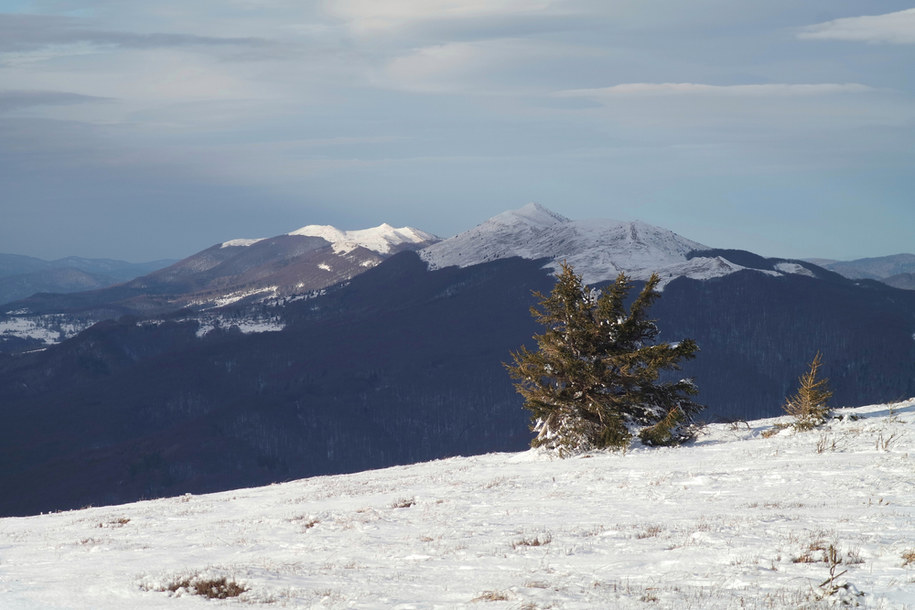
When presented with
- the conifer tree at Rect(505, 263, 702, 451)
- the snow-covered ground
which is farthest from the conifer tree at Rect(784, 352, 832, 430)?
the conifer tree at Rect(505, 263, 702, 451)

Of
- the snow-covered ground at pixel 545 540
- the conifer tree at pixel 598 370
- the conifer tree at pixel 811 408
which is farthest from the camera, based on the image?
the conifer tree at pixel 598 370

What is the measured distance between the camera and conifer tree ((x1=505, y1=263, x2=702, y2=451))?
31.5m

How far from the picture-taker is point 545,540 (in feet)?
48.8

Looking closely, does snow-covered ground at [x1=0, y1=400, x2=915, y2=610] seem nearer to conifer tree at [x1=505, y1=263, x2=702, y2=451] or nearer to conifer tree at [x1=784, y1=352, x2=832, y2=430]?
conifer tree at [x1=784, y1=352, x2=832, y2=430]

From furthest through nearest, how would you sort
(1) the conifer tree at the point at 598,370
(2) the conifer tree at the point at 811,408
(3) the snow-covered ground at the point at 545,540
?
(1) the conifer tree at the point at 598,370 < (2) the conifer tree at the point at 811,408 < (3) the snow-covered ground at the point at 545,540

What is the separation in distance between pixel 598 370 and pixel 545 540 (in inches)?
703

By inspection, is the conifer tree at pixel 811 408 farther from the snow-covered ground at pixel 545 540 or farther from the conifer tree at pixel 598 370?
the conifer tree at pixel 598 370

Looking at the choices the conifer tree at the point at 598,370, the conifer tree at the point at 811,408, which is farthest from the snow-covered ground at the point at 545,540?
the conifer tree at the point at 598,370

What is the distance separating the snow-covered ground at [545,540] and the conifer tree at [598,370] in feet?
16.4

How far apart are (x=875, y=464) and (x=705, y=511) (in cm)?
683

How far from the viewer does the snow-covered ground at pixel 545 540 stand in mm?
11219

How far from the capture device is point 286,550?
1593 centimetres

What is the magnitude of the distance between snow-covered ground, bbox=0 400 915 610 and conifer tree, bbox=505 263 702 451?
5.00 meters

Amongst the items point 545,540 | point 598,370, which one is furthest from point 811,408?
point 545,540
